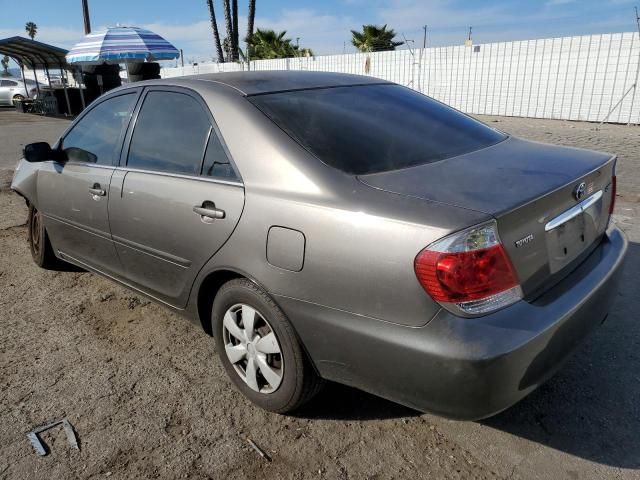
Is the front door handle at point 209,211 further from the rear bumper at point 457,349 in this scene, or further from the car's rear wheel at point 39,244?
the car's rear wheel at point 39,244

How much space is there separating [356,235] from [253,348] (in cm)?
87

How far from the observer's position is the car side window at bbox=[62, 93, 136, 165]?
3.27 meters

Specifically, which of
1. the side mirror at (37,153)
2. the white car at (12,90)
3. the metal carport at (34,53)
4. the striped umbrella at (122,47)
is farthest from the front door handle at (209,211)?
the white car at (12,90)

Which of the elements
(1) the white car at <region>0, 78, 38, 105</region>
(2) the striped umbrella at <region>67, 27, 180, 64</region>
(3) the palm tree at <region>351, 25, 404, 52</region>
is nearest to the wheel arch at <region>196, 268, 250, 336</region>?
(2) the striped umbrella at <region>67, 27, 180, 64</region>

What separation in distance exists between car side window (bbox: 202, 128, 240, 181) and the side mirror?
1802 mm

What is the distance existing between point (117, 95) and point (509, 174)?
257 centimetres

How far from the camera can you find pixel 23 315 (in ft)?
12.1

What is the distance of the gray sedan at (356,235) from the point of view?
1.83m

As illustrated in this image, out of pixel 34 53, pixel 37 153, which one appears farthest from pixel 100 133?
pixel 34 53

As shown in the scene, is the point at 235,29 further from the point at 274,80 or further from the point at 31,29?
the point at 31,29

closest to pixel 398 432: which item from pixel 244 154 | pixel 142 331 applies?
pixel 244 154

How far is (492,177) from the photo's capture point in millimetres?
2152

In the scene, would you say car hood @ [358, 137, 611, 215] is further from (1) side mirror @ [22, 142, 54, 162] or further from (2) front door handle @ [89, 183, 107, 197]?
(1) side mirror @ [22, 142, 54, 162]

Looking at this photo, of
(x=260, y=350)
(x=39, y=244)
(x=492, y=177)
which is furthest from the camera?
(x=39, y=244)
